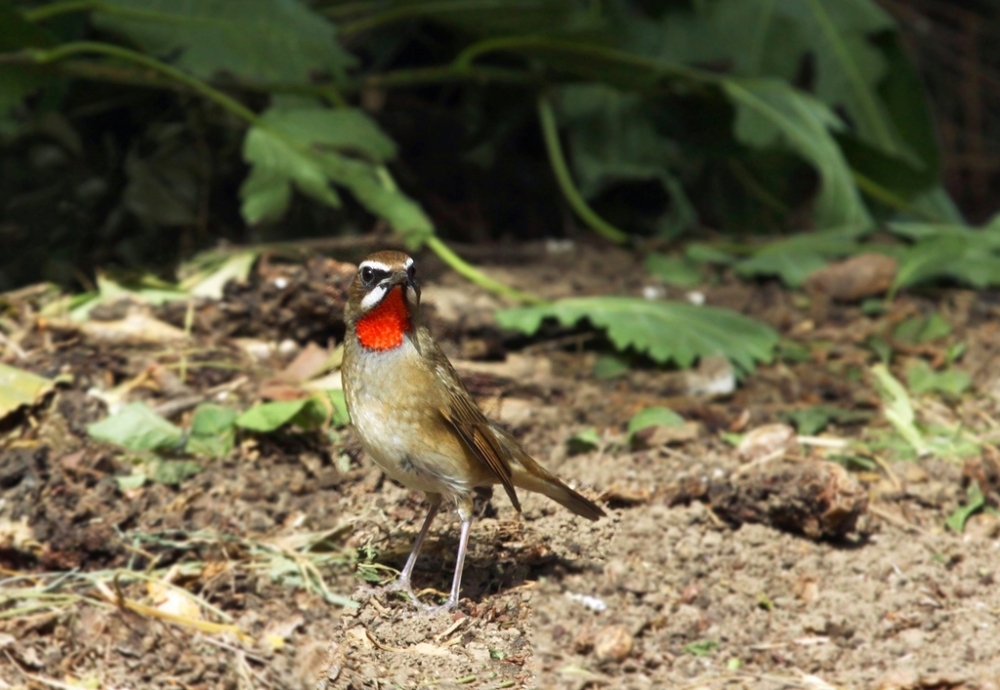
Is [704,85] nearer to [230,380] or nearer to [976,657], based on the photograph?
[230,380]

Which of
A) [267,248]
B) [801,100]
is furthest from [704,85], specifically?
[267,248]

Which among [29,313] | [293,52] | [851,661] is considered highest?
[293,52]

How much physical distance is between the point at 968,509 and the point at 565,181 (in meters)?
3.31

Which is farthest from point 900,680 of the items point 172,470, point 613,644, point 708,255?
point 708,255

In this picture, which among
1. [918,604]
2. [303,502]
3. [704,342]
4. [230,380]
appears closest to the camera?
[918,604]

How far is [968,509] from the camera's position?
4320 mm

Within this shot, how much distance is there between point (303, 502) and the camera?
170 inches

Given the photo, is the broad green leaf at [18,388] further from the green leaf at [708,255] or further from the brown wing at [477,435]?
the green leaf at [708,255]

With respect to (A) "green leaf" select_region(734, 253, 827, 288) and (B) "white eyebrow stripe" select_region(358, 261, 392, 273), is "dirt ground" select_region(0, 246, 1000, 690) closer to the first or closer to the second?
→ (B) "white eyebrow stripe" select_region(358, 261, 392, 273)

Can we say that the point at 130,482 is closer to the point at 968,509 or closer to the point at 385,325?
the point at 385,325

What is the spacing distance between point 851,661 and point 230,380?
2.62m

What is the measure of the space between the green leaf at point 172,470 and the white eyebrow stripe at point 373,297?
5.41 feet

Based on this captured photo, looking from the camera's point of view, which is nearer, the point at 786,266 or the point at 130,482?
the point at 130,482

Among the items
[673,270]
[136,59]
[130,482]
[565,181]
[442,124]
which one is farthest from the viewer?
[442,124]
